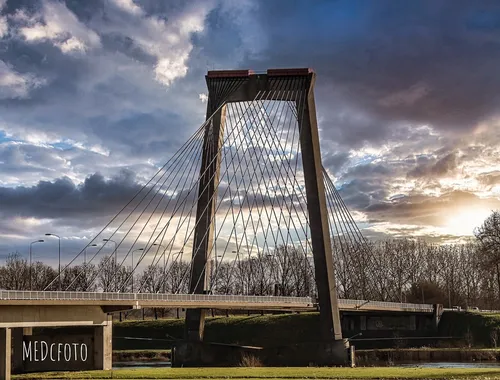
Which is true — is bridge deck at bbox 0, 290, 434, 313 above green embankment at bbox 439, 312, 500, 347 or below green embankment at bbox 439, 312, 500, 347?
above

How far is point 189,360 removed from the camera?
60.6 m

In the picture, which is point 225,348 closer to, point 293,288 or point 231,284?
point 293,288

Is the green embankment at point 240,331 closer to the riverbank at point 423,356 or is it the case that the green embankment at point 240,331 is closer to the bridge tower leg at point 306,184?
the riverbank at point 423,356

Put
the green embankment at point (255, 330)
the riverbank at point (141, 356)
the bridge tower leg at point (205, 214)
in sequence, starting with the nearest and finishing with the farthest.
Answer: the bridge tower leg at point (205, 214) → the riverbank at point (141, 356) → the green embankment at point (255, 330)

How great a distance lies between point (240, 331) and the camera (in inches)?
3782

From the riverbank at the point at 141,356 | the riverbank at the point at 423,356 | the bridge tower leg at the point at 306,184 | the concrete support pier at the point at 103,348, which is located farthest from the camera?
the riverbank at the point at 141,356

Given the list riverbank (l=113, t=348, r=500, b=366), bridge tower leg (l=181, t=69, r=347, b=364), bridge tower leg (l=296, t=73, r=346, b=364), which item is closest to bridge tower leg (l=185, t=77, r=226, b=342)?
bridge tower leg (l=181, t=69, r=347, b=364)

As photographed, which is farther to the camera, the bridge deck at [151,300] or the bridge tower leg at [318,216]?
the bridge tower leg at [318,216]

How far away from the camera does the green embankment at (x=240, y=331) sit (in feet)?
306

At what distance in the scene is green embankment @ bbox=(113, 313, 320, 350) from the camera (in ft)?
306

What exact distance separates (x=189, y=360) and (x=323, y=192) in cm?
1784

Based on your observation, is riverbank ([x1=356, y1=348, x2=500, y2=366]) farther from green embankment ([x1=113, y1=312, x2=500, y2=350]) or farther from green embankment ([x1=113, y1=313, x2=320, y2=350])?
green embankment ([x1=113, y1=313, x2=320, y2=350])

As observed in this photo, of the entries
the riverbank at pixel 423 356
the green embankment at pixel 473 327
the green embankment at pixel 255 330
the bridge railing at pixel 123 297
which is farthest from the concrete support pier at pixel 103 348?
the green embankment at pixel 473 327

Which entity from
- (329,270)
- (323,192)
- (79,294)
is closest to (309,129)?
(323,192)
